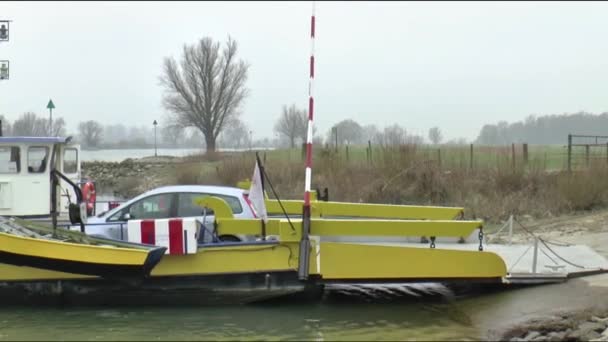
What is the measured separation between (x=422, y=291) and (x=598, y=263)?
9.53ft

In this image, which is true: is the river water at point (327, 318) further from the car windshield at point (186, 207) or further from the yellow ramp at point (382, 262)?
the car windshield at point (186, 207)

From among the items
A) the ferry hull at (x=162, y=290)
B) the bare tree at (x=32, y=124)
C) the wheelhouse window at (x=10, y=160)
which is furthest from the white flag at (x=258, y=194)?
the bare tree at (x=32, y=124)

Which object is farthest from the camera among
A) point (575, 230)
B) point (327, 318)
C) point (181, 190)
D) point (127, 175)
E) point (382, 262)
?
point (127, 175)

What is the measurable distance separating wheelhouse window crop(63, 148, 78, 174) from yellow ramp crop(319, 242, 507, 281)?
22.1ft

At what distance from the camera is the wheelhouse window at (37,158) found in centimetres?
1108

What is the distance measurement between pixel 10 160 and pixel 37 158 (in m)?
0.44

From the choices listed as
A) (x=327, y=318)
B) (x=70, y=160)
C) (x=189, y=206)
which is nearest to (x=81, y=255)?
(x=189, y=206)

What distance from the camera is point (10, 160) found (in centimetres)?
1103

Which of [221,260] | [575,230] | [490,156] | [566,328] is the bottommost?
[566,328]

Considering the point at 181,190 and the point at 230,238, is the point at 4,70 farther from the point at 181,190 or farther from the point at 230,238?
the point at 230,238

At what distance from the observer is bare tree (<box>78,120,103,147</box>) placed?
258 ft

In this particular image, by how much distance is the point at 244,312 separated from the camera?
7.96m

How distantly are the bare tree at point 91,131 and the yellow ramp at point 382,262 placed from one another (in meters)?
73.9

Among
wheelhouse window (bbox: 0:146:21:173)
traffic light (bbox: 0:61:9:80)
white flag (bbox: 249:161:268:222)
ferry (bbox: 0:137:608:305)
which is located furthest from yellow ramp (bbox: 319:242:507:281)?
traffic light (bbox: 0:61:9:80)
